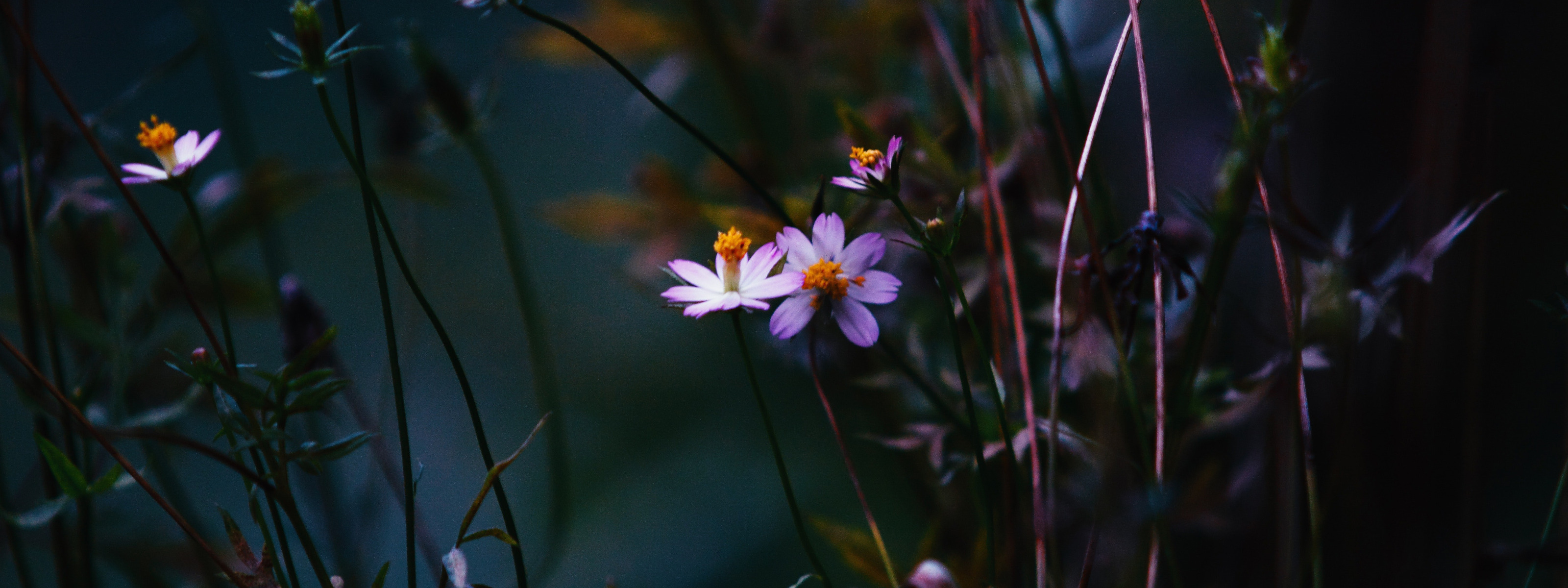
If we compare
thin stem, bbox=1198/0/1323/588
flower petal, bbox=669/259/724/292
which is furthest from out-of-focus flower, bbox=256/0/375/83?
thin stem, bbox=1198/0/1323/588

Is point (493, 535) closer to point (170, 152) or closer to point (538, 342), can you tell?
point (170, 152)

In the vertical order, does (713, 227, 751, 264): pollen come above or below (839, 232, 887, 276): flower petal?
above

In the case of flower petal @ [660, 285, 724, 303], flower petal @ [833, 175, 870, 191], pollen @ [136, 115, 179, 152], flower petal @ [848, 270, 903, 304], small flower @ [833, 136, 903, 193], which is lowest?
flower petal @ [848, 270, 903, 304]

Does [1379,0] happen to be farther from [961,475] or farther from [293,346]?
[293,346]

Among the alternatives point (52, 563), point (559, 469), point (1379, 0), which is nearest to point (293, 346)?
point (559, 469)

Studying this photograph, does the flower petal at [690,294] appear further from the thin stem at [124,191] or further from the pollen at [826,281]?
the thin stem at [124,191]

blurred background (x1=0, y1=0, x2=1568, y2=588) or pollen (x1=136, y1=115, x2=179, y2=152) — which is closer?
pollen (x1=136, y1=115, x2=179, y2=152)

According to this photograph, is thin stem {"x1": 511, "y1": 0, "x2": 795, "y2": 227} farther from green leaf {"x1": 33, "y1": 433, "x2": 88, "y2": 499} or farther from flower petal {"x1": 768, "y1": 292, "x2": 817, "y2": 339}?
green leaf {"x1": 33, "y1": 433, "x2": 88, "y2": 499}
